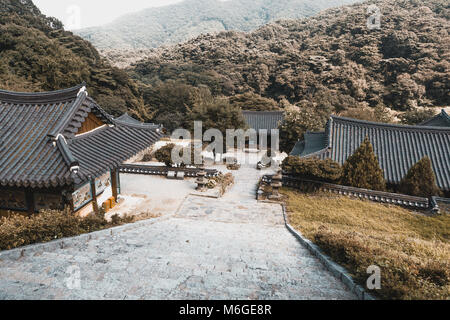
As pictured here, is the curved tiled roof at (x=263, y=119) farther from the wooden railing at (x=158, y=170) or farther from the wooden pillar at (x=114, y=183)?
the wooden pillar at (x=114, y=183)

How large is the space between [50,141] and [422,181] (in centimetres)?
1448

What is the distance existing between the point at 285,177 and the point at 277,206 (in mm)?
2977

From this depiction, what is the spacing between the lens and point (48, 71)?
34.1 meters

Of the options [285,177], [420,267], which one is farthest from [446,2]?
[420,267]

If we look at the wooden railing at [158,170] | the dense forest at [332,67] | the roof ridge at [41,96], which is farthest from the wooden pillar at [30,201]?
the dense forest at [332,67]

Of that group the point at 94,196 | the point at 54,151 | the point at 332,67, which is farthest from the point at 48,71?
the point at 332,67

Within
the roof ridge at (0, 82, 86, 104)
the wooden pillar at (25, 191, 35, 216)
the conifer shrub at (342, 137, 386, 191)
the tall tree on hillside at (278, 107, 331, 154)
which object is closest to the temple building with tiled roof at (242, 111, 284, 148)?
the tall tree on hillside at (278, 107, 331, 154)

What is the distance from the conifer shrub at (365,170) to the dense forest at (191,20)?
136 metres

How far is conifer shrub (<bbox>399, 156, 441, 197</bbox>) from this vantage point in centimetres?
1225

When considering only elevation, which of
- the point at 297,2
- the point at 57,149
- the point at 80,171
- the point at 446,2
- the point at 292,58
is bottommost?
the point at 80,171

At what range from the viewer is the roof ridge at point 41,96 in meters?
9.10

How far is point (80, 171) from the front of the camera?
7375 mm

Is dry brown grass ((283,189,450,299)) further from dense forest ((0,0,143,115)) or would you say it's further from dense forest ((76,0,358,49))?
dense forest ((76,0,358,49))
